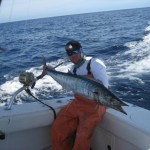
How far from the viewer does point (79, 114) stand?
11.6ft

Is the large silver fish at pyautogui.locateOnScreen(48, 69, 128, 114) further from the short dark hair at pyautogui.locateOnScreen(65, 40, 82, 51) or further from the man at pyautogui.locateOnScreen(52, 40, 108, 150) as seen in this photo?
the short dark hair at pyautogui.locateOnScreen(65, 40, 82, 51)

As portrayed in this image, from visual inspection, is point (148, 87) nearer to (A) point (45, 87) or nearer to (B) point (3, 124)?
(A) point (45, 87)

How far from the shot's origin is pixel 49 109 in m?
3.75

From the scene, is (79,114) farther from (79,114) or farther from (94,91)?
(94,91)

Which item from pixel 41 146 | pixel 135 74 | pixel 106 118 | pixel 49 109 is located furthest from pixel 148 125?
pixel 135 74

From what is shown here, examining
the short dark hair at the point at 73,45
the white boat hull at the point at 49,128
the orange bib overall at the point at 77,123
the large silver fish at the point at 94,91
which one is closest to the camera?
the large silver fish at the point at 94,91

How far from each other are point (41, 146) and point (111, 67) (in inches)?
299

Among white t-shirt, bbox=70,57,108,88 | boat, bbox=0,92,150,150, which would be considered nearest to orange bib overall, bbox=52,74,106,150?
boat, bbox=0,92,150,150

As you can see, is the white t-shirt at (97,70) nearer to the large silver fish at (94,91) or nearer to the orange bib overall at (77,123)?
the orange bib overall at (77,123)

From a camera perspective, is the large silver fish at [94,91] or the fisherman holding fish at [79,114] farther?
the fisherman holding fish at [79,114]

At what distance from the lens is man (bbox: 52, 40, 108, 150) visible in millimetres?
3408

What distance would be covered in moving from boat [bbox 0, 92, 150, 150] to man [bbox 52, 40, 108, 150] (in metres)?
0.16

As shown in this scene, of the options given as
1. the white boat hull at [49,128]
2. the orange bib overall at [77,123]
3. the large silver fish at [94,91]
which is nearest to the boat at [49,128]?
the white boat hull at [49,128]

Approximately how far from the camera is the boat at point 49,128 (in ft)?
10.5
